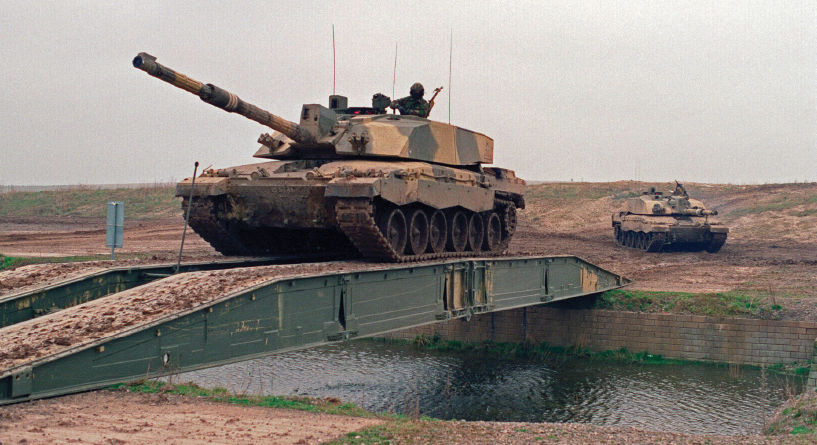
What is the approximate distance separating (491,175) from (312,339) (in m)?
8.75

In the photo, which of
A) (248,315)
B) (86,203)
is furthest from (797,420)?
(86,203)

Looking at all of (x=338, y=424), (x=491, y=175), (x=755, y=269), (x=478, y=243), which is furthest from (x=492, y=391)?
(x=755, y=269)

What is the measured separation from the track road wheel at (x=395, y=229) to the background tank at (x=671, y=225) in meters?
20.3

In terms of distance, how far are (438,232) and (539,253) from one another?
13.4 ft

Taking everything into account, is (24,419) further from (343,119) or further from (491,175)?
(491,175)

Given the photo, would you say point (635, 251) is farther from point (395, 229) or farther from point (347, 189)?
point (347, 189)

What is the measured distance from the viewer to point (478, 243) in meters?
16.4

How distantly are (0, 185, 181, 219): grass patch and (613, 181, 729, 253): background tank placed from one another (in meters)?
27.5

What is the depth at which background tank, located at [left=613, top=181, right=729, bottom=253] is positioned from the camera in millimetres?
31312

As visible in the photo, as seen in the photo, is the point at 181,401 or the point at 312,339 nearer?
the point at 181,401

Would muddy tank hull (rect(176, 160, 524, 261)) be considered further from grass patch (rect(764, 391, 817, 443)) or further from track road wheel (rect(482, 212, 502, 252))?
grass patch (rect(764, 391, 817, 443))

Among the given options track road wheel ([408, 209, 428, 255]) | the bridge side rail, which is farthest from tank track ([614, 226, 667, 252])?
the bridge side rail

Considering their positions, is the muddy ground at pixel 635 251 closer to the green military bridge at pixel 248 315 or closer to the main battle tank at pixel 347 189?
the green military bridge at pixel 248 315

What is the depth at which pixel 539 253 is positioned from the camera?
58.8 feet
